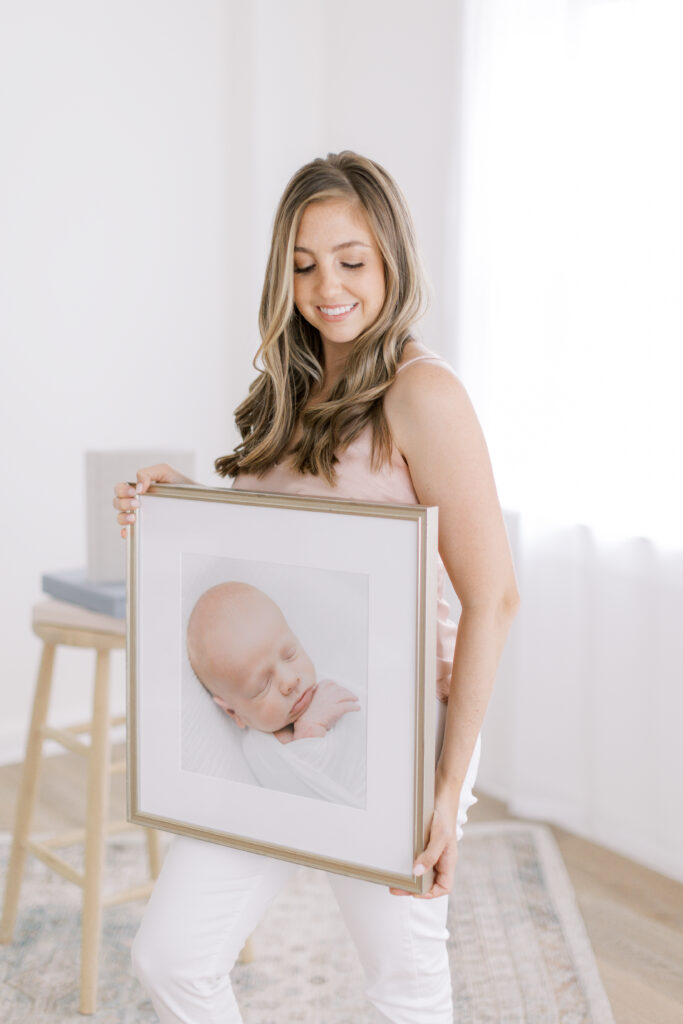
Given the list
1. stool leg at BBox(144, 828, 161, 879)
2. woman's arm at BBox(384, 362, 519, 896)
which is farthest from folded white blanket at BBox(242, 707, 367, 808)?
stool leg at BBox(144, 828, 161, 879)

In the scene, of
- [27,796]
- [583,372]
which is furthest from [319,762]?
[583,372]

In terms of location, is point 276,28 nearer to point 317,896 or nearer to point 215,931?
point 317,896

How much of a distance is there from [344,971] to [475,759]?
1001 millimetres

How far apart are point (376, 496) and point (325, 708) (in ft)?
0.84

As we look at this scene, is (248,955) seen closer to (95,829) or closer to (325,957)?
(325,957)

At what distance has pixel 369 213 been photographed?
122 centimetres

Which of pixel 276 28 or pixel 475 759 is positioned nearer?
pixel 475 759

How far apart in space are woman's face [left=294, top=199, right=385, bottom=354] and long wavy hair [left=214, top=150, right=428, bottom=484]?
1 cm

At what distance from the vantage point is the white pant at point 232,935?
1208 mm

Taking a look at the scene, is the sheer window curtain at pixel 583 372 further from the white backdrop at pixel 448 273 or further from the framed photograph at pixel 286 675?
the framed photograph at pixel 286 675

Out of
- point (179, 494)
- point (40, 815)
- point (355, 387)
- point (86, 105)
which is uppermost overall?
point (86, 105)

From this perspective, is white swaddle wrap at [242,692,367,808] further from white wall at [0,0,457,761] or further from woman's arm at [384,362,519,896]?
white wall at [0,0,457,761]

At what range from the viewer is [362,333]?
128 centimetres

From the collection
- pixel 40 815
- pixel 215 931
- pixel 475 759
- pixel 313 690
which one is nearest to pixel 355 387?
pixel 313 690
